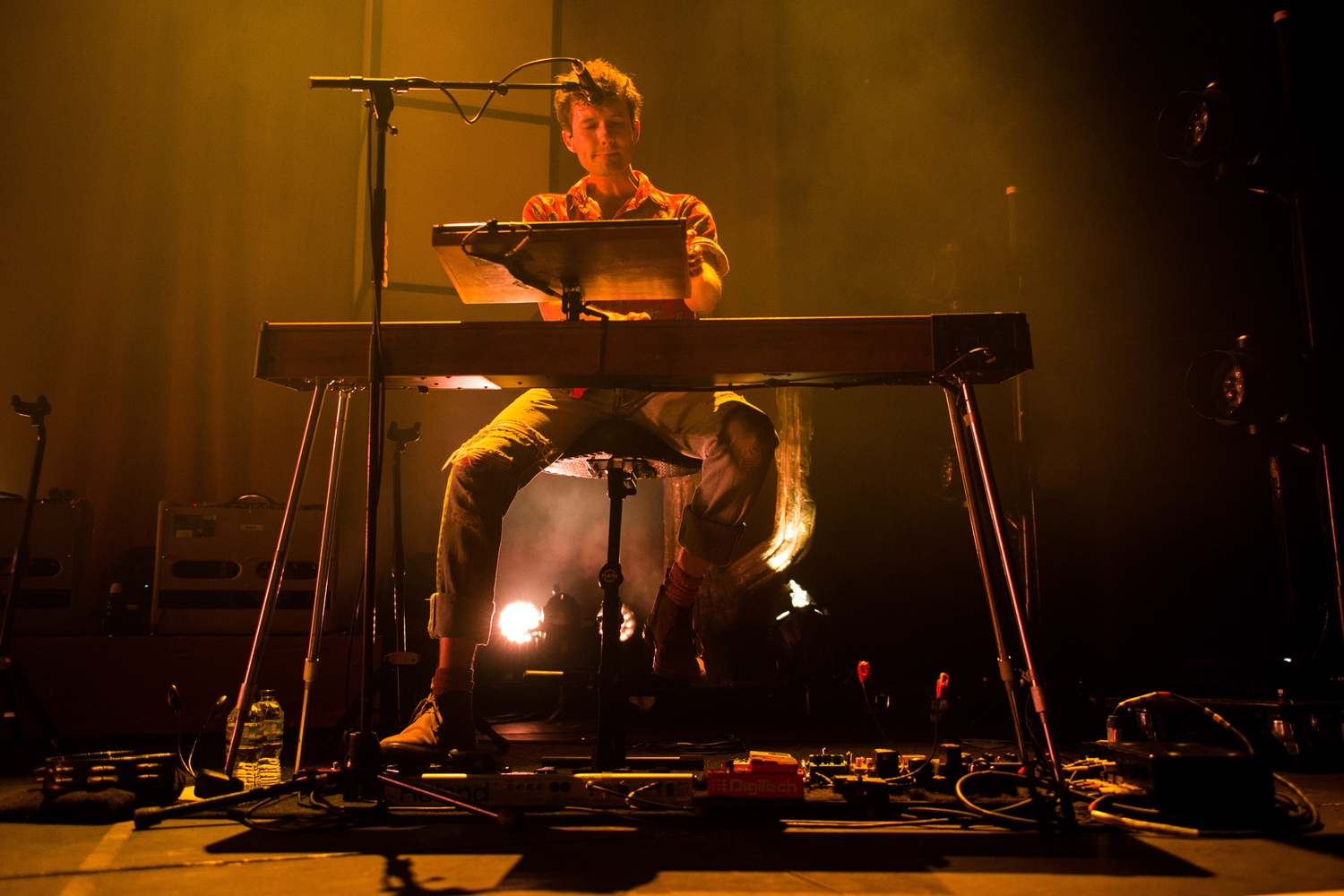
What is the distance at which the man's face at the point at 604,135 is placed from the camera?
246cm

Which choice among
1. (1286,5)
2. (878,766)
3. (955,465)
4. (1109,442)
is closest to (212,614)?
(878,766)

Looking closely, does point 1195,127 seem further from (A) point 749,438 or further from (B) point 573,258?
(B) point 573,258

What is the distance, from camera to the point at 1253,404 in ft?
9.02

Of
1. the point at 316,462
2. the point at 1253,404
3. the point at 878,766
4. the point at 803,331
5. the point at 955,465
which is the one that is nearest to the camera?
the point at 803,331

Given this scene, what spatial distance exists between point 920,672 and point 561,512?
170cm

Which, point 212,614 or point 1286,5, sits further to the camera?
point 212,614

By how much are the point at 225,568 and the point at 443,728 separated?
1.75 metres

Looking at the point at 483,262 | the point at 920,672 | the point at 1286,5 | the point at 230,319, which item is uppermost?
the point at 1286,5

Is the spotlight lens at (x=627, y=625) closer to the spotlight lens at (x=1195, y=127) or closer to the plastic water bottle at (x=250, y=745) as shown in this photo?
the plastic water bottle at (x=250, y=745)

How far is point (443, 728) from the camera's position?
184 cm

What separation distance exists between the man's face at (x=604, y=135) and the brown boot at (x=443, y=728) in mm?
A: 1445

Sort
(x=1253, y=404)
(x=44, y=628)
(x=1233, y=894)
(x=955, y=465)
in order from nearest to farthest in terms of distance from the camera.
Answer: (x=1233, y=894), (x=1253, y=404), (x=44, y=628), (x=955, y=465)

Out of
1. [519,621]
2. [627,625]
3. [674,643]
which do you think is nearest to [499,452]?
[674,643]

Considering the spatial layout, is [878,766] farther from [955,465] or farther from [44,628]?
[44,628]
